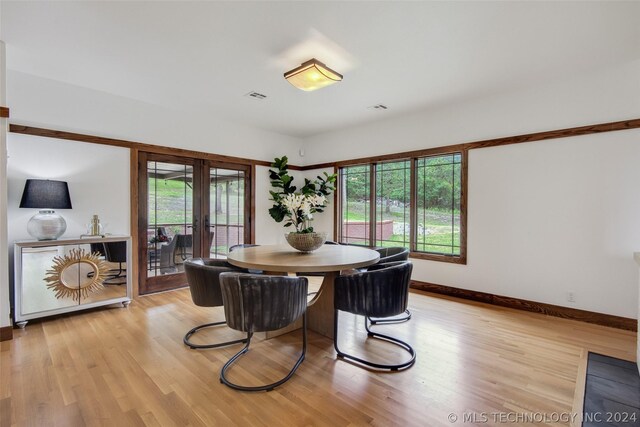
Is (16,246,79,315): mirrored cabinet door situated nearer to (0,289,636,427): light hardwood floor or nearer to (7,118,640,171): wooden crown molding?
(0,289,636,427): light hardwood floor

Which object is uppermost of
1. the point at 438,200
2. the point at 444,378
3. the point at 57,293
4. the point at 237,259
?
the point at 438,200

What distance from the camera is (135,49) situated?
9.07ft

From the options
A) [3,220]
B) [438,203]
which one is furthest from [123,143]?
[438,203]

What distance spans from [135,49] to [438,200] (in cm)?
407

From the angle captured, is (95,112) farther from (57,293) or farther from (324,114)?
(324,114)

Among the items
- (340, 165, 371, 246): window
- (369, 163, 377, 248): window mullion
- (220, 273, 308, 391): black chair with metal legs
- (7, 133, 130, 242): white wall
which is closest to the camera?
(220, 273, 308, 391): black chair with metal legs

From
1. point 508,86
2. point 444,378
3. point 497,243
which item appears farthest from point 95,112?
point 497,243

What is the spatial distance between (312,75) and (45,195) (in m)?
3.09

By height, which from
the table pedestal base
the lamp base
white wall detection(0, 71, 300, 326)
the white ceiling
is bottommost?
the table pedestal base

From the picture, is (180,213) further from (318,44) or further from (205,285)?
(318,44)

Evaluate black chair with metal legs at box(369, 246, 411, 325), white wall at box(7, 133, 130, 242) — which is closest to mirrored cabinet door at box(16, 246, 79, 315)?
white wall at box(7, 133, 130, 242)

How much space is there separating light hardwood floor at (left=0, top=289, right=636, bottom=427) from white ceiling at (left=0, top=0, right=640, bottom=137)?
8.81ft

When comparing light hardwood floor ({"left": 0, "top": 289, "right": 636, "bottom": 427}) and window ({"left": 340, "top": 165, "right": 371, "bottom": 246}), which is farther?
window ({"left": 340, "top": 165, "right": 371, "bottom": 246})

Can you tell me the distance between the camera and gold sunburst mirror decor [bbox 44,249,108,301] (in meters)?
3.20
